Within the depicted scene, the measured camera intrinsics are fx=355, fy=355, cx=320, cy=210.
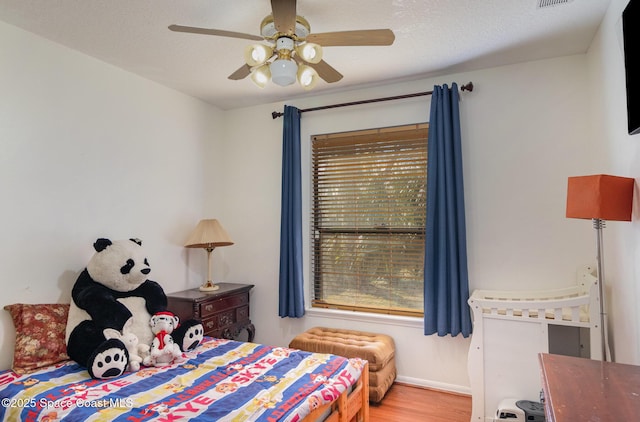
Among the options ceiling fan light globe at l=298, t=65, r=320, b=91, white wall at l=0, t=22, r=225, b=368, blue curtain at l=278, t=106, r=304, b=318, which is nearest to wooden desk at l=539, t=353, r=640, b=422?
ceiling fan light globe at l=298, t=65, r=320, b=91

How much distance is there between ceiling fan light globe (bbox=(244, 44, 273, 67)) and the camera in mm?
1839

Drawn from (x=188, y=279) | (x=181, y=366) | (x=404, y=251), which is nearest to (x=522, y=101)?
(x=404, y=251)

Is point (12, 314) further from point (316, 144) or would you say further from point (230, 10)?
point (316, 144)

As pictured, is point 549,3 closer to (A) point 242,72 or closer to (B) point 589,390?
(A) point 242,72

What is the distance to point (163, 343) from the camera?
2.38m

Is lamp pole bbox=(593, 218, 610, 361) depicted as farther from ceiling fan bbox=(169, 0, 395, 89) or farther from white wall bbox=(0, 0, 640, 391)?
ceiling fan bbox=(169, 0, 395, 89)

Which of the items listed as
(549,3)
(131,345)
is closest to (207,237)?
(131,345)

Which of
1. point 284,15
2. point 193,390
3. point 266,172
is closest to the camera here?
point 284,15

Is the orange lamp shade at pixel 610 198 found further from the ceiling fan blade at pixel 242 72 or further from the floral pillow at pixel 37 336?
the floral pillow at pixel 37 336

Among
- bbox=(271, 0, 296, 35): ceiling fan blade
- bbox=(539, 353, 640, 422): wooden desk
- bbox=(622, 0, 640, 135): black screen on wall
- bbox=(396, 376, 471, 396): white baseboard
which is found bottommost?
bbox=(396, 376, 471, 396): white baseboard

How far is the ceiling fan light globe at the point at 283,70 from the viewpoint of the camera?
1.83m

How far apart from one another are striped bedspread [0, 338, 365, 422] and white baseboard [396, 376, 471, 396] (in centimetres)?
106

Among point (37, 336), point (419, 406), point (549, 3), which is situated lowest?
point (419, 406)

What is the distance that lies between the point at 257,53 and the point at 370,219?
1.93 meters
